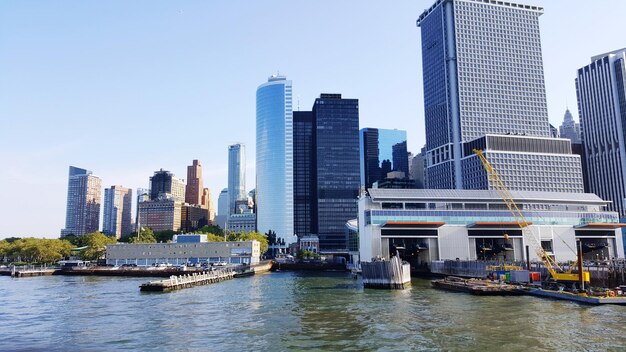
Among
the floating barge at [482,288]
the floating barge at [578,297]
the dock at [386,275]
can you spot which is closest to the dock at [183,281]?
the dock at [386,275]

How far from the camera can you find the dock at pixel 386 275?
10425 cm

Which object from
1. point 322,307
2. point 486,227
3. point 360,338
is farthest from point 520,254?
point 360,338

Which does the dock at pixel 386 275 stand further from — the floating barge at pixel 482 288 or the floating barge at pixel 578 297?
the floating barge at pixel 578 297

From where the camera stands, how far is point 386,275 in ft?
345

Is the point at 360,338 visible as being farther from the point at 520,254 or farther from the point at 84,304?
the point at 520,254

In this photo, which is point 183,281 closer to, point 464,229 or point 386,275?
point 386,275

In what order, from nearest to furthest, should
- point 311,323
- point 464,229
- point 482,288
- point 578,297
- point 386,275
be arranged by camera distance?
1. point 311,323
2. point 578,297
3. point 482,288
4. point 386,275
5. point 464,229

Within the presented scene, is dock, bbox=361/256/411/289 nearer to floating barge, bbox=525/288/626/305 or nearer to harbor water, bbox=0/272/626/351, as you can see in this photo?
harbor water, bbox=0/272/626/351

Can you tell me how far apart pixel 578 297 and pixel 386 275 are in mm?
39836

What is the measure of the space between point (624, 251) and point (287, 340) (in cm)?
17935

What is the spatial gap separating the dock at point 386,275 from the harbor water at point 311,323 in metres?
12.4

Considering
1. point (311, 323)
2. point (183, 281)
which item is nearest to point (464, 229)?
point (183, 281)

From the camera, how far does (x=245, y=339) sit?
51.3 metres

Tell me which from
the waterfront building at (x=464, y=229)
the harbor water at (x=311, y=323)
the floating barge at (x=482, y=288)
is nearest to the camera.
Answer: the harbor water at (x=311, y=323)
